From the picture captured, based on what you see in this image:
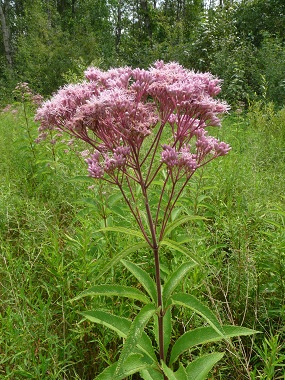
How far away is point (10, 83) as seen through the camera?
17406 millimetres

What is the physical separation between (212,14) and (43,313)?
12.8 m

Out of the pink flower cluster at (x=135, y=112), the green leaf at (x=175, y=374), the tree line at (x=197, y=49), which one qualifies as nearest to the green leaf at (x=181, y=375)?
the green leaf at (x=175, y=374)

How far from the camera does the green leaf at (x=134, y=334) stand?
40.5 inches

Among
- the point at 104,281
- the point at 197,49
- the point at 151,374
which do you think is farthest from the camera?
the point at 197,49

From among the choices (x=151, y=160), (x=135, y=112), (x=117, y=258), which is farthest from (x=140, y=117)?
(x=117, y=258)

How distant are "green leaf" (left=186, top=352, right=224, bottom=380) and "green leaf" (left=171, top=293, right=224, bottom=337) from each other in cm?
22

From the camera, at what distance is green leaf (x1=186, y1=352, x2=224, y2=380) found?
1.24 m

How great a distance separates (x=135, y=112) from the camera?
56.4 inches

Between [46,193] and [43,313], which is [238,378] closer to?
[43,313]

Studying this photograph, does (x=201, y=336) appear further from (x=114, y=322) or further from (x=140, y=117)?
(x=140, y=117)

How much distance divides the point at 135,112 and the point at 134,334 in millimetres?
872

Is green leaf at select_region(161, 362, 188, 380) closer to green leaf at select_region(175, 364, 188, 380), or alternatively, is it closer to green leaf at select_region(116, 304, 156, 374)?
green leaf at select_region(175, 364, 188, 380)

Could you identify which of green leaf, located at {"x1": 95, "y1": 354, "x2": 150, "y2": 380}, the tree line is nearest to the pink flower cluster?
green leaf, located at {"x1": 95, "y1": 354, "x2": 150, "y2": 380}

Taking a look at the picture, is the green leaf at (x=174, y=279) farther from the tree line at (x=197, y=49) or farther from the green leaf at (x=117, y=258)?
the tree line at (x=197, y=49)
